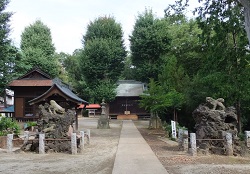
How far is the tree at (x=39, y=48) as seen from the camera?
1499 inches

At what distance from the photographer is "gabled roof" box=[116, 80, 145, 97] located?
1584 inches

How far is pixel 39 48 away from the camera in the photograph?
40.0m

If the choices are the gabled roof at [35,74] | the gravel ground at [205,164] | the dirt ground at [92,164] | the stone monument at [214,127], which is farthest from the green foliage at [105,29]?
the gravel ground at [205,164]

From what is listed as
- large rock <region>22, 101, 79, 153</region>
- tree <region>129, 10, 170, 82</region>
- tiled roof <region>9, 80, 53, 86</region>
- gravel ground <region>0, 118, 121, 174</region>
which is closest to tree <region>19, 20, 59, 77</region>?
tiled roof <region>9, 80, 53, 86</region>

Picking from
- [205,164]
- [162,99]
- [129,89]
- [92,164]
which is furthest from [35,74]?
[205,164]

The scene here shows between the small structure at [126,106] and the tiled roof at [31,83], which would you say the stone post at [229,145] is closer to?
the tiled roof at [31,83]

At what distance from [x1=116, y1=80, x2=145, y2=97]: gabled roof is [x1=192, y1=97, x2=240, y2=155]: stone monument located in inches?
1031

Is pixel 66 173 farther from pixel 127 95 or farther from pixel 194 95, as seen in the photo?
pixel 127 95

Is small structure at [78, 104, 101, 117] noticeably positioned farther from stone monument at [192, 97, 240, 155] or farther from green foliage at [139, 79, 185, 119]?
Answer: stone monument at [192, 97, 240, 155]

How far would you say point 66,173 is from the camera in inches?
331

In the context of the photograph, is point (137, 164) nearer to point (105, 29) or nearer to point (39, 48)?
point (105, 29)

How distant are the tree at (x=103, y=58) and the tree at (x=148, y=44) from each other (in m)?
2.17

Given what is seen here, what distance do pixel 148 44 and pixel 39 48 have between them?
1697 centimetres

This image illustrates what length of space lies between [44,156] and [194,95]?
13.0 meters
